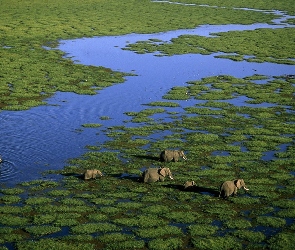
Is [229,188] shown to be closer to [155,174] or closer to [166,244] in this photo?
[155,174]

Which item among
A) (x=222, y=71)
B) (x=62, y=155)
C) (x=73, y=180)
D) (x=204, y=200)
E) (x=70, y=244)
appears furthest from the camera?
(x=222, y=71)

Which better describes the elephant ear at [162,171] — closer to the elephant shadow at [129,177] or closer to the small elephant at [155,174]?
the small elephant at [155,174]

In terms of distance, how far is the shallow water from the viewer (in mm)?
30016

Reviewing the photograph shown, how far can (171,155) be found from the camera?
95.4 feet

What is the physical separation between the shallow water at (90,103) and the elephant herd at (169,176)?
8.86 feet

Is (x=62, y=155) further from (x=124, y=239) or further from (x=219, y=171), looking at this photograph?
(x=124, y=239)

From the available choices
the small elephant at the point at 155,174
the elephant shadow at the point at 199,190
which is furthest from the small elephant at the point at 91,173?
the elephant shadow at the point at 199,190

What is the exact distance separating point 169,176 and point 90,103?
638 inches

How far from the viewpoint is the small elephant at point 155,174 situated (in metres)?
26.3

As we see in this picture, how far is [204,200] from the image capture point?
24.8m

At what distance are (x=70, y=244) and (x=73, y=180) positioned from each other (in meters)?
6.44

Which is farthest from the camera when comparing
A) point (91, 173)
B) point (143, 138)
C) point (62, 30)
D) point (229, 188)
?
point (62, 30)

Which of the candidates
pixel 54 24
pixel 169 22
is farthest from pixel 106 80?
pixel 169 22

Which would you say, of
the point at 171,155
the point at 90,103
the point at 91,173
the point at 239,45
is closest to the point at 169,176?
the point at 171,155
